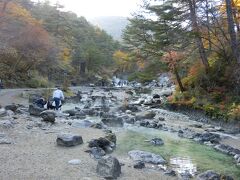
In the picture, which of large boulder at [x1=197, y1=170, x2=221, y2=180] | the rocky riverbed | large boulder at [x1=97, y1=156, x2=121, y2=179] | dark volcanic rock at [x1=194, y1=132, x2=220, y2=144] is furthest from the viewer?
dark volcanic rock at [x1=194, y1=132, x2=220, y2=144]

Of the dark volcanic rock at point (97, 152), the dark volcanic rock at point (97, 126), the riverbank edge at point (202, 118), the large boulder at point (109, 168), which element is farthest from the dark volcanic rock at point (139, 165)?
the riverbank edge at point (202, 118)

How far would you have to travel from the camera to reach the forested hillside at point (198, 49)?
73.8 feet

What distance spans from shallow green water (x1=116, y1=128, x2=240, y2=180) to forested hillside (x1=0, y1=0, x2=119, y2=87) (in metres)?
25.5

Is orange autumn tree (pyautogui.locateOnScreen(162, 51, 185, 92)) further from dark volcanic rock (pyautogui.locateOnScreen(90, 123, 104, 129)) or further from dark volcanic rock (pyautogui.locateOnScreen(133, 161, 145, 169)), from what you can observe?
dark volcanic rock (pyautogui.locateOnScreen(133, 161, 145, 169))

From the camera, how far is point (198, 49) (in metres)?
27.9

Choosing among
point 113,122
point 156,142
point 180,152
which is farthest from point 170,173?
point 113,122


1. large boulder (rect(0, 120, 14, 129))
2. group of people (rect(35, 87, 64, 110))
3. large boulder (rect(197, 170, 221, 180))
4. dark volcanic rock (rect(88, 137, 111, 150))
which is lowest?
large boulder (rect(197, 170, 221, 180))

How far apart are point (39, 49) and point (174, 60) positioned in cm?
1944

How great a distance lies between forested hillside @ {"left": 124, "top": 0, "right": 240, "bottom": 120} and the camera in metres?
22.5

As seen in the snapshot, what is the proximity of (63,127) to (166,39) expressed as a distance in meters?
15.9

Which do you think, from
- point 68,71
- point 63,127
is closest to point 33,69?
point 68,71

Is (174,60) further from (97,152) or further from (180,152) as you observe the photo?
(97,152)

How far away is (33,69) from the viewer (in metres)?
49.9

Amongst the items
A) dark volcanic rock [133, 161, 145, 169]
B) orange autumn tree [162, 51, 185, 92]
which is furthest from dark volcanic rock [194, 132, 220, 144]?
orange autumn tree [162, 51, 185, 92]
